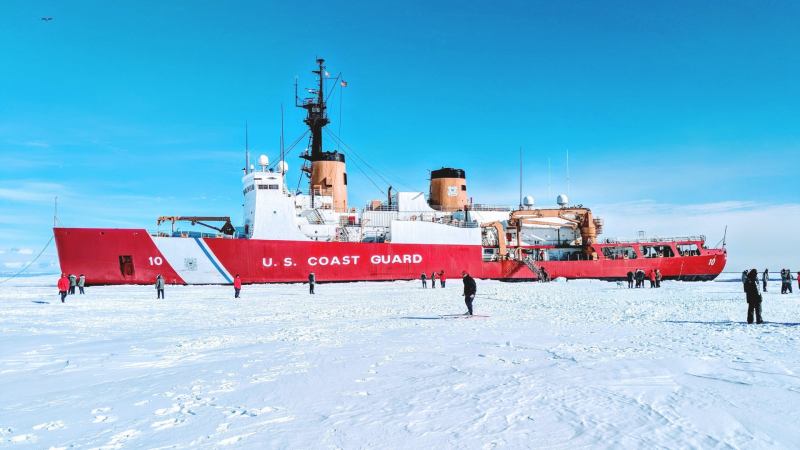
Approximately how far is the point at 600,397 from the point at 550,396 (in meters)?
0.48

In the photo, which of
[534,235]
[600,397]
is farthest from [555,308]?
[534,235]

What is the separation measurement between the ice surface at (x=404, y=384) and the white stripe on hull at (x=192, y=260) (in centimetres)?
1452

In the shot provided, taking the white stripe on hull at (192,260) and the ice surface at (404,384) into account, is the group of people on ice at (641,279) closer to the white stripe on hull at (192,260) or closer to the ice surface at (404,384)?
the ice surface at (404,384)

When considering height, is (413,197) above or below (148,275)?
above

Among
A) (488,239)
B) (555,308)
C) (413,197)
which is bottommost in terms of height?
(555,308)

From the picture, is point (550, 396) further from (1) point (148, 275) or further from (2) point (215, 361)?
(1) point (148, 275)

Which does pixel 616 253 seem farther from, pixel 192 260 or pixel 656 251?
pixel 192 260

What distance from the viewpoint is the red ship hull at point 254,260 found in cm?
2505

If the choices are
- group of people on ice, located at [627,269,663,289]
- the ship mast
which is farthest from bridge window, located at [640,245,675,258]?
the ship mast

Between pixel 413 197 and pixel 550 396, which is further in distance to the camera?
pixel 413 197

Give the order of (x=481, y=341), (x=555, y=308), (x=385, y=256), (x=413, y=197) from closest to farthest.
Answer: (x=481, y=341) → (x=555, y=308) → (x=385, y=256) → (x=413, y=197)

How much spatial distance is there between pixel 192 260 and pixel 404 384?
75.9ft

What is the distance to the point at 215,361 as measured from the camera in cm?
718

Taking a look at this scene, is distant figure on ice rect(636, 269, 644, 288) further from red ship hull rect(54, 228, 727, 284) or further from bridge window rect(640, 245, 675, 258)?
bridge window rect(640, 245, 675, 258)
